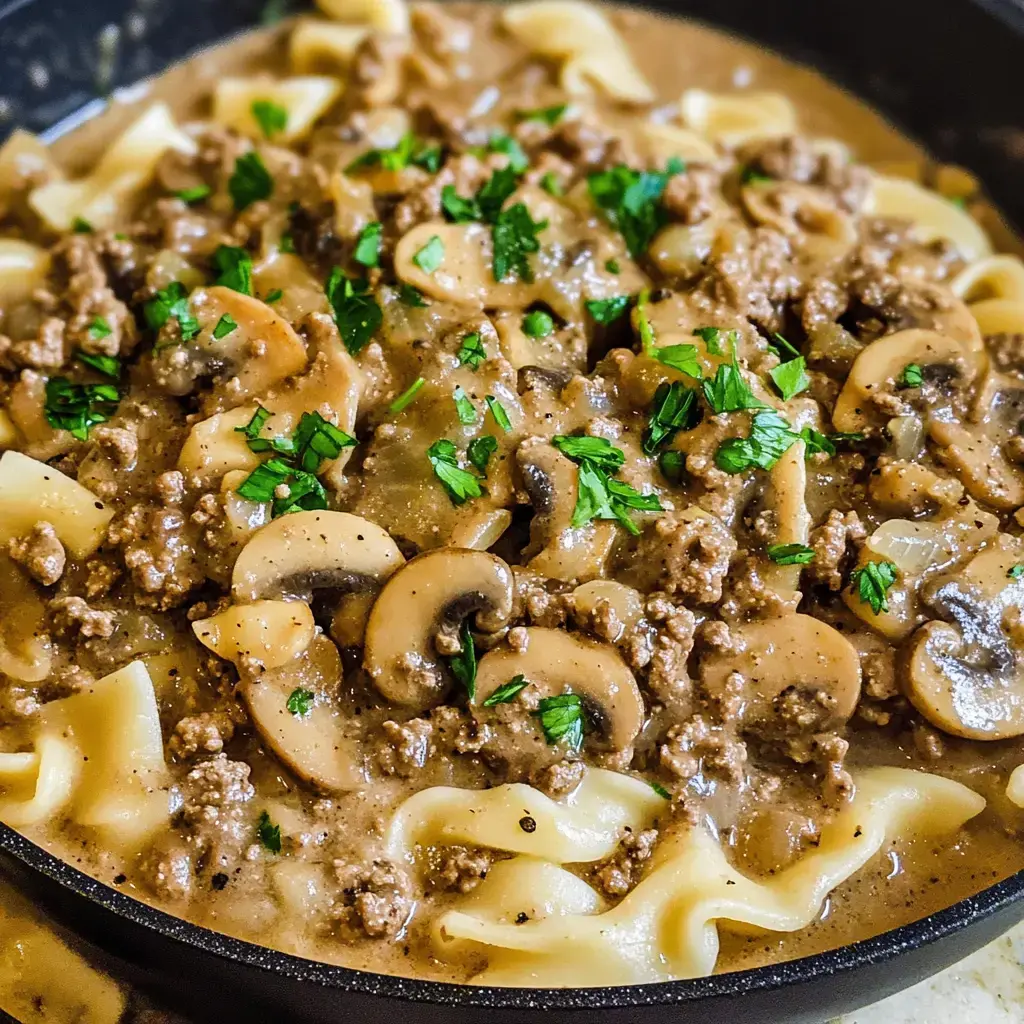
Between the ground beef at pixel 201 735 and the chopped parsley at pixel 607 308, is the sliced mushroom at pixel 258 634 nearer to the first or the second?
the ground beef at pixel 201 735

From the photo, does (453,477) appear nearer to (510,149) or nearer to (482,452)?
(482,452)

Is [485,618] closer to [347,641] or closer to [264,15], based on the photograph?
[347,641]

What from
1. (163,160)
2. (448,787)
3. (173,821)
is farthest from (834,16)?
(173,821)

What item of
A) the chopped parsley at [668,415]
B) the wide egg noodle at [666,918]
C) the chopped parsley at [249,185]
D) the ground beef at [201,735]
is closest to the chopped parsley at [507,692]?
the wide egg noodle at [666,918]

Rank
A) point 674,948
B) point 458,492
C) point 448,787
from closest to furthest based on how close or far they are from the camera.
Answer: point 674,948, point 448,787, point 458,492

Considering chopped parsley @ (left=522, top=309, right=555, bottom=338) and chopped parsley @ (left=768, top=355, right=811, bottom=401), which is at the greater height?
chopped parsley @ (left=768, top=355, right=811, bottom=401)

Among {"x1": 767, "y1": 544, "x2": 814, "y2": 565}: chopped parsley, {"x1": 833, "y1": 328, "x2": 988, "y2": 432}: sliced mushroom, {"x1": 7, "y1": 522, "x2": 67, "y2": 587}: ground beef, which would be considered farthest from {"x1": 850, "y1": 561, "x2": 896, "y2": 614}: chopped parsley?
{"x1": 7, "y1": 522, "x2": 67, "y2": 587}: ground beef

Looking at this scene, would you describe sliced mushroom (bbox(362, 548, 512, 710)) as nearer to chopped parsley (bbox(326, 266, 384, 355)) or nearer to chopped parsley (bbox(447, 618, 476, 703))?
chopped parsley (bbox(447, 618, 476, 703))
